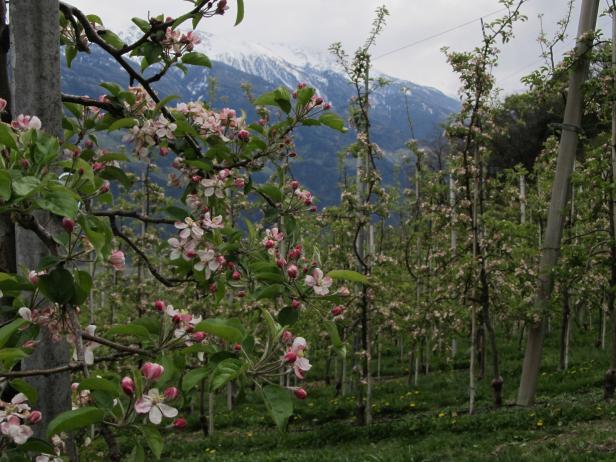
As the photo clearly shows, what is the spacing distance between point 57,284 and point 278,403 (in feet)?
1.70

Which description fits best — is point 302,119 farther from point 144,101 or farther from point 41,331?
point 41,331

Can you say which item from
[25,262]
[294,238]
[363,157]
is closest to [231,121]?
[294,238]

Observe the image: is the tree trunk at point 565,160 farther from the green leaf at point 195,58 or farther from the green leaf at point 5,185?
the green leaf at point 5,185

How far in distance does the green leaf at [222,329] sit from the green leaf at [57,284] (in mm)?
281

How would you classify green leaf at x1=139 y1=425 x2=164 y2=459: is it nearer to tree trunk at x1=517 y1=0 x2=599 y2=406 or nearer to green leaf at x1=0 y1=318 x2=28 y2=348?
green leaf at x1=0 y1=318 x2=28 y2=348

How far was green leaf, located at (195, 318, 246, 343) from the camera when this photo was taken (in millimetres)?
1142

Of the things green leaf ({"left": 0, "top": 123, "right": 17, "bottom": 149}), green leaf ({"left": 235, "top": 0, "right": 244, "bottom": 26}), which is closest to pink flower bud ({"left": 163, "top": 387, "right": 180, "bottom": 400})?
green leaf ({"left": 0, "top": 123, "right": 17, "bottom": 149})

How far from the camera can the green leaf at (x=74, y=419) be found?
37.3 inches

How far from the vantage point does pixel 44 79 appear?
135cm

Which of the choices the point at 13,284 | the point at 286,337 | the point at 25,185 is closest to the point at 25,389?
the point at 13,284

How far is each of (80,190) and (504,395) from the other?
1107 centimetres

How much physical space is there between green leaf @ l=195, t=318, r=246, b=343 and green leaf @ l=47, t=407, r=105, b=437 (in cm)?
26

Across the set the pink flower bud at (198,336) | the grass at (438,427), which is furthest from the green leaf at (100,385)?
the grass at (438,427)

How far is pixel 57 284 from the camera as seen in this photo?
1153mm
